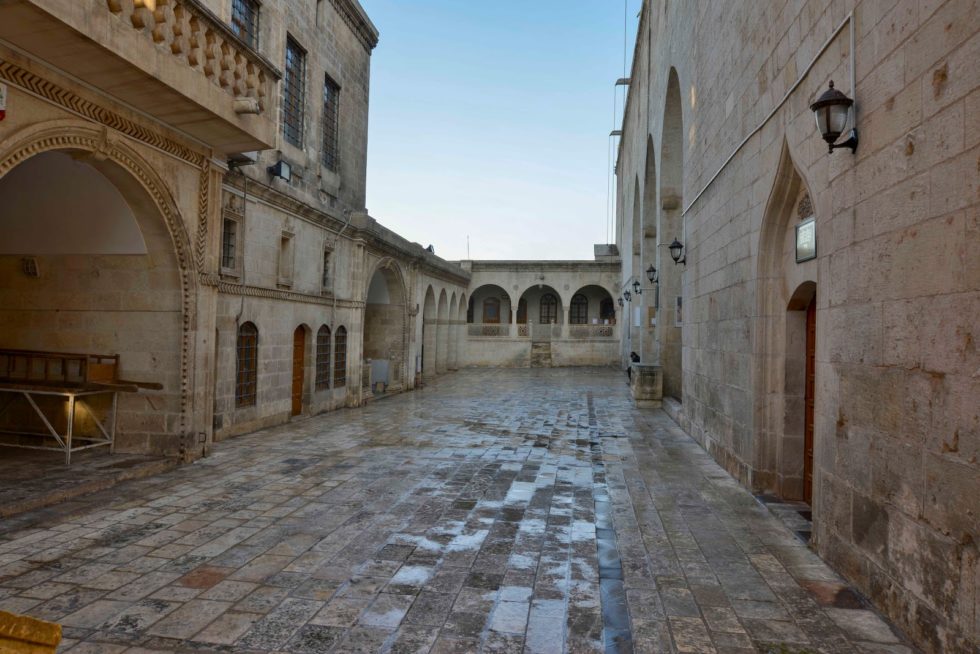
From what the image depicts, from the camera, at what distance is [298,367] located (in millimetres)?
12859

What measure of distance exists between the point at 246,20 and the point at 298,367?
679 centimetres

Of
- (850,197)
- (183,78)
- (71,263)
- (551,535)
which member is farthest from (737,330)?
(71,263)

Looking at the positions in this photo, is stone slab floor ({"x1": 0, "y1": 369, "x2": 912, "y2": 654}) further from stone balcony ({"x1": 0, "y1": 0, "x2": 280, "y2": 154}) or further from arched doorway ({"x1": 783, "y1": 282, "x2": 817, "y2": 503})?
stone balcony ({"x1": 0, "y1": 0, "x2": 280, "y2": 154})

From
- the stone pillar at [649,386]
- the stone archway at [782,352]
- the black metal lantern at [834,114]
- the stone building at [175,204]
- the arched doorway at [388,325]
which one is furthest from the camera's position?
the arched doorway at [388,325]

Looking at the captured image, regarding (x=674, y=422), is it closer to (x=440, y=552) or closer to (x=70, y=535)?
(x=440, y=552)

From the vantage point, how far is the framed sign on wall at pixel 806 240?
5.65 m

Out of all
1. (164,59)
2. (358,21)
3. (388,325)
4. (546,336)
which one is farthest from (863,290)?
(546,336)

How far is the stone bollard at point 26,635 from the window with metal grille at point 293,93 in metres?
11.6

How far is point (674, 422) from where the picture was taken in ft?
42.0

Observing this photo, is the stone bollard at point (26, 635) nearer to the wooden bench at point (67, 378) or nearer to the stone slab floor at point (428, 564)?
the stone slab floor at point (428, 564)

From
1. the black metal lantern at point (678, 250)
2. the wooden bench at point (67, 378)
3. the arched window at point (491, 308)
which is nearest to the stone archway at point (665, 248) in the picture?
the black metal lantern at point (678, 250)

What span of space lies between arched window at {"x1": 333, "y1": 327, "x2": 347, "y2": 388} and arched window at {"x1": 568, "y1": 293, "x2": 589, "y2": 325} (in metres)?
24.5

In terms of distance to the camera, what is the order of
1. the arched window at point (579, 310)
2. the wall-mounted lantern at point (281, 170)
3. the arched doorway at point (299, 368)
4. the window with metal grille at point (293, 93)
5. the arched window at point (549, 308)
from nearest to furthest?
the wall-mounted lantern at point (281, 170) < the window with metal grille at point (293, 93) < the arched doorway at point (299, 368) < the arched window at point (579, 310) < the arched window at point (549, 308)

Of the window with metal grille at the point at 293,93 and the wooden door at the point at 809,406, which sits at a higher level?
the window with metal grille at the point at 293,93
